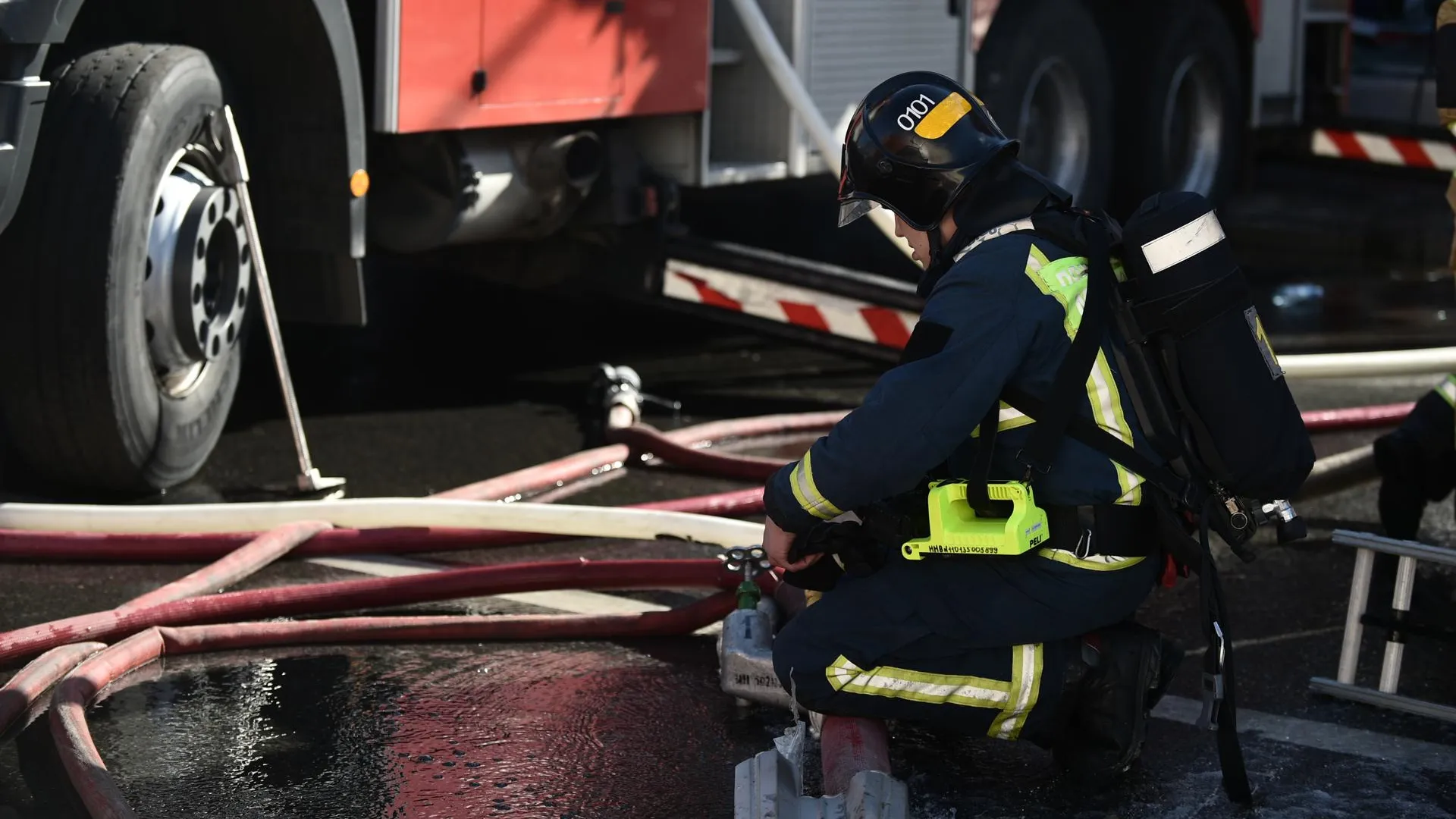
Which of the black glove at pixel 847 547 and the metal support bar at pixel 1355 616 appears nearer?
the black glove at pixel 847 547

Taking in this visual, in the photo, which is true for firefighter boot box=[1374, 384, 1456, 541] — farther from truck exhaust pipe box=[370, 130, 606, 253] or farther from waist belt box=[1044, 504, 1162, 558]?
truck exhaust pipe box=[370, 130, 606, 253]

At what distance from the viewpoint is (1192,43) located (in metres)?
8.77

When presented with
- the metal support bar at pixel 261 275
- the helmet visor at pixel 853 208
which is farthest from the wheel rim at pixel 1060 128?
the helmet visor at pixel 853 208

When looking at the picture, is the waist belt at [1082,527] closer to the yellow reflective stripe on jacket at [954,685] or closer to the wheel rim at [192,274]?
the yellow reflective stripe on jacket at [954,685]

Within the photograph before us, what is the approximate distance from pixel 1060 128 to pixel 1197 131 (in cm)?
143

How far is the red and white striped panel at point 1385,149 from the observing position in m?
9.23

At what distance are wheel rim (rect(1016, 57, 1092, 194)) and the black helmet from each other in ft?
15.3

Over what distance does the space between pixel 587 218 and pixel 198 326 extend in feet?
5.01

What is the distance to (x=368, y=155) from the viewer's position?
→ 5.57 meters

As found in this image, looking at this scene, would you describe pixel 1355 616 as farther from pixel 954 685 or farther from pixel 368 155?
pixel 368 155

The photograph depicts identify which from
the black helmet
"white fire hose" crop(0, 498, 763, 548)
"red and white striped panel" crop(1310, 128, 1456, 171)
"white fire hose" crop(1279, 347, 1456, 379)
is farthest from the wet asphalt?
"red and white striped panel" crop(1310, 128, 1456, 171)

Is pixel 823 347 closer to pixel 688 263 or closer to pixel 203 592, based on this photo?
pixel 688 263

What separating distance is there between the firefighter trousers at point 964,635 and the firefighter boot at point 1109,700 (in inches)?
1.2

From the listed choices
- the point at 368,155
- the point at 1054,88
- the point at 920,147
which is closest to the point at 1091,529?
the point at 920,147
